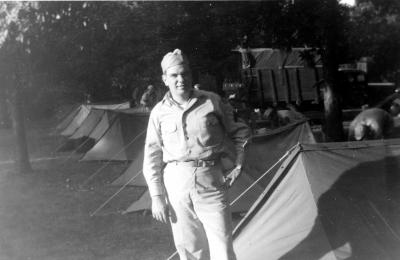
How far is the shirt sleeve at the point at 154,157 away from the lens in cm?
361

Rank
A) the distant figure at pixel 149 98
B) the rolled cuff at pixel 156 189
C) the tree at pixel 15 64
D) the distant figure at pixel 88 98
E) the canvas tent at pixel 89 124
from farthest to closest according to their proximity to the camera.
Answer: the distant figure at pixel 88 98, the canvas tent at pixel 89 124, the distant figure at pixel 149 98, the tree at pixel 15 64, the rolled cuff at pixel 156 189

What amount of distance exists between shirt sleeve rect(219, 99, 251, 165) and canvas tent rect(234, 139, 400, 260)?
92 cm

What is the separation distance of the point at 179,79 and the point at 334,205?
1628mm

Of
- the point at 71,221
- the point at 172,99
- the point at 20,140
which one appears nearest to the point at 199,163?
the point at 172,99

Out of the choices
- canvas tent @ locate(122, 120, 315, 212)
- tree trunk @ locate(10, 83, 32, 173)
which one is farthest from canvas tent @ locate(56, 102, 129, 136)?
canvas tent @ locate(122, 120, 315, 212)

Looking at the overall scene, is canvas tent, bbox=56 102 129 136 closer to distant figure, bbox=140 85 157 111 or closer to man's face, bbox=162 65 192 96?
distant figure, bbox=140 85 157 111

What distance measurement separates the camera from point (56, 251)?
18.8 feet

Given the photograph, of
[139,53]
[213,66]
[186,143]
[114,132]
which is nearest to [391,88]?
[213,66]

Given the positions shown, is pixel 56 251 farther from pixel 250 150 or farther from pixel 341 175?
pixel 341 175

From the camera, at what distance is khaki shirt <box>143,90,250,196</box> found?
3.49m

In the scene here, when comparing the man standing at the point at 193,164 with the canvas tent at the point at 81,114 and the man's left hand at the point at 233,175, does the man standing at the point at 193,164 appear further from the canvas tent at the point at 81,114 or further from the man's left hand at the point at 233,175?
the canvas tent at the point at 81,114

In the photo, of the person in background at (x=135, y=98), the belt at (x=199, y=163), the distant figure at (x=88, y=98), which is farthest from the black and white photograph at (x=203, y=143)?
the distant figure at (x=88, y=98)

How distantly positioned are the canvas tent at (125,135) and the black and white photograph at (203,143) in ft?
0.11

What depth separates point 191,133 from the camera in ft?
11.5
